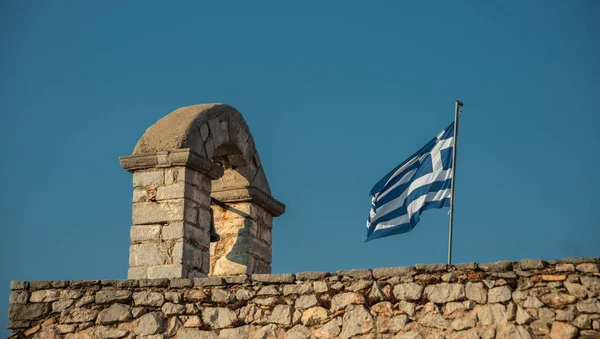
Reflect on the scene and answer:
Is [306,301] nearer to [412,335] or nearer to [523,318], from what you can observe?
[412,335]

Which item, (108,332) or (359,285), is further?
(108,332)

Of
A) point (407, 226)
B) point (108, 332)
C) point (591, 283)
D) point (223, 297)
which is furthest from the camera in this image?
point (407, 226)

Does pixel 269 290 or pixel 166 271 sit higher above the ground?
pixel 166 271

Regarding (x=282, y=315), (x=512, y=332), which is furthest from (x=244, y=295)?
(x=512, y=332)

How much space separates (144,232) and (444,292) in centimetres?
357

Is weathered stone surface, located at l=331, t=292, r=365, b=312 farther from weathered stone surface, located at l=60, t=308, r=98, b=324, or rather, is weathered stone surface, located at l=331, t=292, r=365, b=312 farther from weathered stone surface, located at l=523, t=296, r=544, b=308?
weathered stone surface, located at l=60, t=308, r=98, b=324

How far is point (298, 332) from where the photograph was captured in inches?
429

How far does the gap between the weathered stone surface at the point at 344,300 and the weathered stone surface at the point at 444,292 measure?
666 millimetres

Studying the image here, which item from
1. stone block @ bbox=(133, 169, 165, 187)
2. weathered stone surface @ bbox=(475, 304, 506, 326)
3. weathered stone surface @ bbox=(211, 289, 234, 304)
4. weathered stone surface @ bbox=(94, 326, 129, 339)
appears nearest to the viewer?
weathered stone surface @ bbox=(475, 304, 506, 326)

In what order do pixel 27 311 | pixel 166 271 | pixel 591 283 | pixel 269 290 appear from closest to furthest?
pixel 591 283 → pixel 269 290 → pixel 27 311 → pixel 166 271

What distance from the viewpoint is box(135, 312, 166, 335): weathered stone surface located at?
1123cm

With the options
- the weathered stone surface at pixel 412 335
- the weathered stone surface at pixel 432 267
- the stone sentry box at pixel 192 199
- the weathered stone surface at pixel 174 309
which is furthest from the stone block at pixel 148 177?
the weathered stone surface at pixel 412 335

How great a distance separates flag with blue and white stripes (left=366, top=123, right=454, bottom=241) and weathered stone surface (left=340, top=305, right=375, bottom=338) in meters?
1.77

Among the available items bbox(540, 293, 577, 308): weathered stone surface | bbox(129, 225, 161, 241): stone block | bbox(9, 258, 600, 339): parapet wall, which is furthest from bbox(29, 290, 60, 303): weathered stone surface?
bbox(540, 293, 577, 308): weathered stone surface
